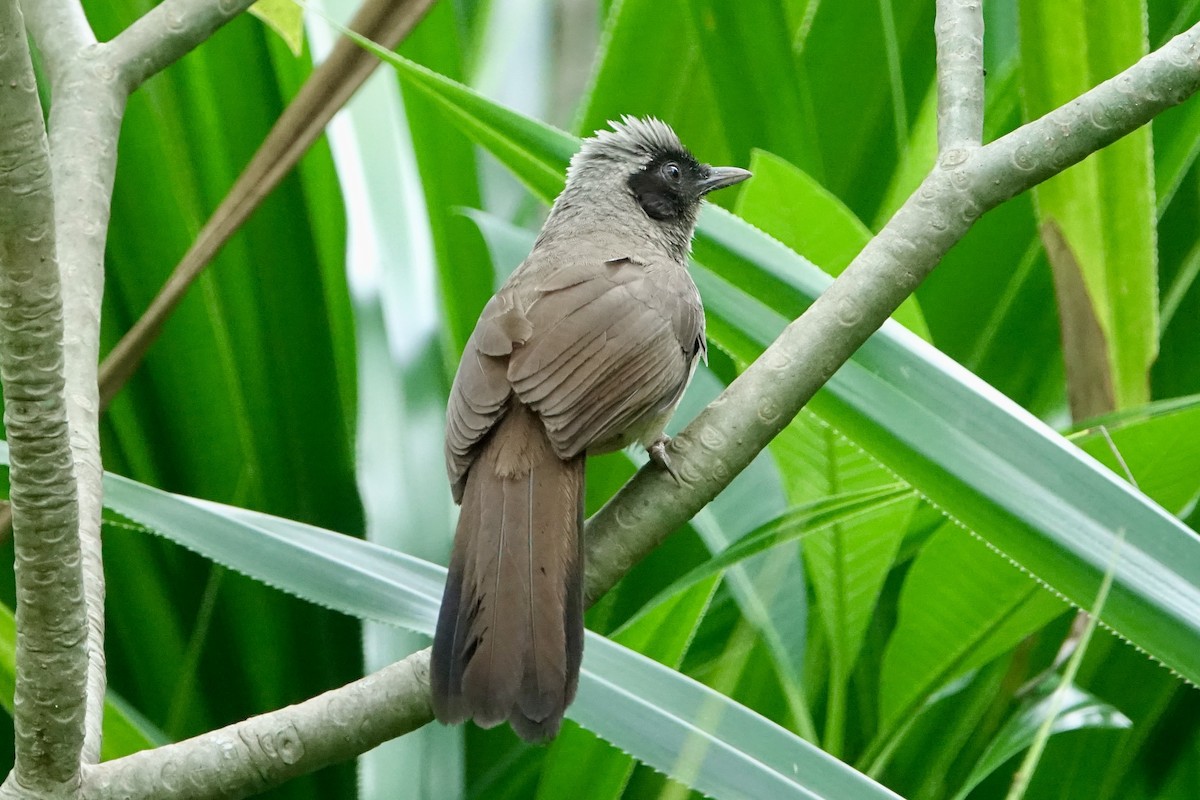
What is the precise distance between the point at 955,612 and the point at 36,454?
147 cm

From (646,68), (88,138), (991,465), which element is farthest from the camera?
(646,68)

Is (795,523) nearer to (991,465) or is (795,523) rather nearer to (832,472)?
(991,465)

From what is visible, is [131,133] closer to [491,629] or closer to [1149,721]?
[491,629]

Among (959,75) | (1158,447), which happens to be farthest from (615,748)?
(959,75)

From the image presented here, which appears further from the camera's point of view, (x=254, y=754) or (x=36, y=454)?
(x=254, y=754)

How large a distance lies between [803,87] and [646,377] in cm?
101

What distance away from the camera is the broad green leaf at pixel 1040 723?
2232mm

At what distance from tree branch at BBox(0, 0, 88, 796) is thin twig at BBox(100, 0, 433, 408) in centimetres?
69

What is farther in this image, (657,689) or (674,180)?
(674,180)

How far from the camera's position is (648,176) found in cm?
287

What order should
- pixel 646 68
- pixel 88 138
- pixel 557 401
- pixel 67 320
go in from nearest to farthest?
pixel 67 320
pixel 557 401
pixel 88 138
pixel 646 68

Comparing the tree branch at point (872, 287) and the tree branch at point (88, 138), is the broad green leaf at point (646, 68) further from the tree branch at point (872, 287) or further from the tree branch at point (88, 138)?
the tree branch at point (872, 287)

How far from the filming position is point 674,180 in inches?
112

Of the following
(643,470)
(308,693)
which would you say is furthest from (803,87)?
(308,693)
